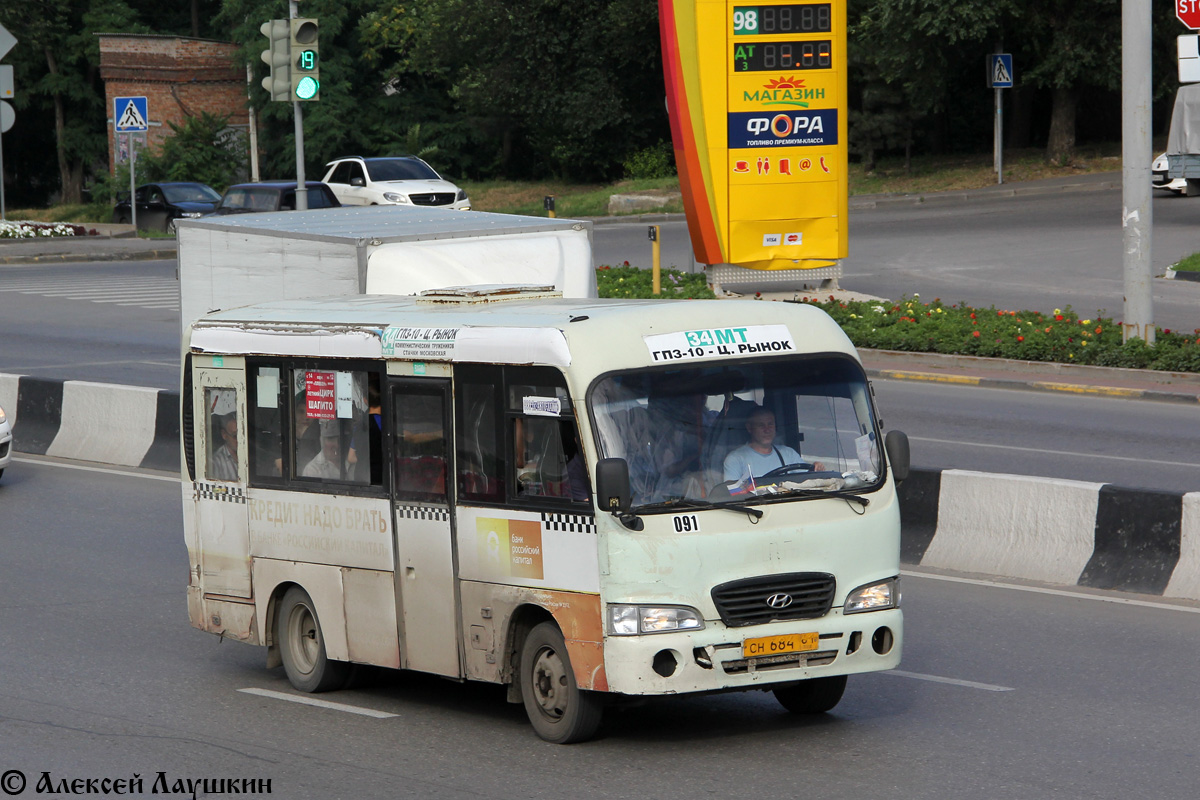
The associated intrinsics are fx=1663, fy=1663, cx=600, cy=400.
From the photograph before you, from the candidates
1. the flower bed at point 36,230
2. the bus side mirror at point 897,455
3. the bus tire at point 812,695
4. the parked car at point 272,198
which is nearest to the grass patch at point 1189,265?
the parked car at point 272,198

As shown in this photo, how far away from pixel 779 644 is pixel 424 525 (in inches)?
76.9

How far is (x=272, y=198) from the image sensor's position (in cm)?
3653

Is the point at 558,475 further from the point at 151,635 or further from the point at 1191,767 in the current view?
the point at 151,635

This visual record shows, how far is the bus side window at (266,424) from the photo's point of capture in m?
9.25

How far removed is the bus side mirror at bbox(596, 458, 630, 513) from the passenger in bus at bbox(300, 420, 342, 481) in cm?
205

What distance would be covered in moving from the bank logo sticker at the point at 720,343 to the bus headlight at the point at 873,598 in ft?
3.92

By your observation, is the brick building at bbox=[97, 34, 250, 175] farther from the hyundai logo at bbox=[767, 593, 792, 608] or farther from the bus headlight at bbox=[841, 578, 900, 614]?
the hyundai logo at bbox=[767, 593, 792, 608]

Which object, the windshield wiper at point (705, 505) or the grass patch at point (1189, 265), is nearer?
the windshield wiper at point (705, 505)

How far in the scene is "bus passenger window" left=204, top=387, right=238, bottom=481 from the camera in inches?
374

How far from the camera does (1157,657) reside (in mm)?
9250

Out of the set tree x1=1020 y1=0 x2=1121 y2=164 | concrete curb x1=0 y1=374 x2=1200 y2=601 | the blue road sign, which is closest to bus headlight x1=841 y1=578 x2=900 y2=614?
concrete curb x1=0 y1=374 x2=1200 y2=601

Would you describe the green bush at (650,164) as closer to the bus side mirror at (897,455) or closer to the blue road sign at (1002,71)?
the blue road sign at (1002,71)

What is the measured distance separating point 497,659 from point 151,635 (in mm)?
3353

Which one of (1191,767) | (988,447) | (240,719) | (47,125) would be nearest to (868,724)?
(1191,767)
